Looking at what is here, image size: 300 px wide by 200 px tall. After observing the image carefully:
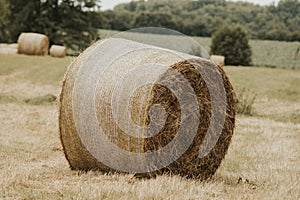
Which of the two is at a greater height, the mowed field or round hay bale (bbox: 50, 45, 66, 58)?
the mowed field

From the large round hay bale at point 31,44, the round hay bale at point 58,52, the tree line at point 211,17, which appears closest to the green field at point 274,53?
the tree line at point 211,17

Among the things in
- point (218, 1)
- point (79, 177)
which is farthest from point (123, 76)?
point (218, 1)

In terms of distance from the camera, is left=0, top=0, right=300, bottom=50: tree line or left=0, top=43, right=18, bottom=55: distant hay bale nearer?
left=0, top=43, right=18, bottom=55: distant hay bale

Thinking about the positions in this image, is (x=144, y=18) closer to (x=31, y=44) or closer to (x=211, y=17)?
(x=211, y=17)

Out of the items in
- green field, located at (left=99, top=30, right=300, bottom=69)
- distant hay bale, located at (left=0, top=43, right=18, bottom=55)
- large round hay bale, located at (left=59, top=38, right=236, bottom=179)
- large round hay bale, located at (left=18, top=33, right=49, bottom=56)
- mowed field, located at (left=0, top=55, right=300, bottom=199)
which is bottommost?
green field, located at (left=99, top=30, right=300, bottom=69)

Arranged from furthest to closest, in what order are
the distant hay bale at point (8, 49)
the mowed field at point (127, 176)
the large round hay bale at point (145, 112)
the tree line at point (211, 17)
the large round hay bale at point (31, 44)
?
the tree line at point (211, 17), the distant hay bale at point (8, 49), the large round hay bale at point (31, 44), the large round hay bale at point (145, 112), the mowed field at point (127, 176)

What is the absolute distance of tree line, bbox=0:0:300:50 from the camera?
4319 cm

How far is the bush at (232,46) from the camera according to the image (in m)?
41.5

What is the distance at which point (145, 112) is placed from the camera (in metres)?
6.77

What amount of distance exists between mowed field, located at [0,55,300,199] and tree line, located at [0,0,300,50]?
1916cm

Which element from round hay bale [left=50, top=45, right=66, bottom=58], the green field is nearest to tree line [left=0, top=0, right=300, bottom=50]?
the green field

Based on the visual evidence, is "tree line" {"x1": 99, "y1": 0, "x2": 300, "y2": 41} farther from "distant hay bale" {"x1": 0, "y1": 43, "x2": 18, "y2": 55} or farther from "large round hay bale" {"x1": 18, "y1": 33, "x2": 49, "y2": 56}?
"large round hay bale" {"x1": 18, "y1": 33, "x2": 49, "y2": 56}

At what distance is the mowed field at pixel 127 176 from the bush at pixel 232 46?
23432 millimetres

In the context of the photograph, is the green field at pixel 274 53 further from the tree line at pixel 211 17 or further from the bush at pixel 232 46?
the tree line at pixel 211 17
